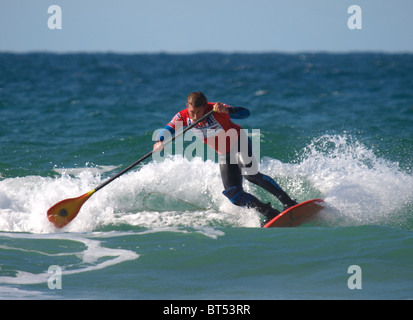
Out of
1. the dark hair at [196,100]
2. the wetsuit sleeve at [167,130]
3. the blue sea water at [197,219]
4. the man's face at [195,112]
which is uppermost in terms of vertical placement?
the dark hair at [196,100]

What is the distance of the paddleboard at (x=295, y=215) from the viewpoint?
698 centimetres

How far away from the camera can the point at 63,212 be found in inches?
294

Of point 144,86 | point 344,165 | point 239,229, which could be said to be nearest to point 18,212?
point 239,229

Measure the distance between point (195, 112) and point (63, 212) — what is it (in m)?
2.26

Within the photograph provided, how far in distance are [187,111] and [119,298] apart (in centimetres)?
264

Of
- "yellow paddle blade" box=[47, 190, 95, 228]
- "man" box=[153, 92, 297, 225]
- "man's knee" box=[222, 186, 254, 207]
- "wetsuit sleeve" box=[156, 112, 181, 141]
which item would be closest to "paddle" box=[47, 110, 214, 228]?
"yellow paddle blade" box=[47, 190, 95, 228]

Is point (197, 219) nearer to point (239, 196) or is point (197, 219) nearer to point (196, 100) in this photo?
point (239, 196)

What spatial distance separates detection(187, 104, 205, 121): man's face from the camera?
6.71 metres

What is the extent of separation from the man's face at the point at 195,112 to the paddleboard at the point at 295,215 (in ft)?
5.11

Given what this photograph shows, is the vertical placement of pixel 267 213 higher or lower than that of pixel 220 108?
lower

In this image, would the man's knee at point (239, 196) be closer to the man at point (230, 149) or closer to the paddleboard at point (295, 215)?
the man at point (230, 149)

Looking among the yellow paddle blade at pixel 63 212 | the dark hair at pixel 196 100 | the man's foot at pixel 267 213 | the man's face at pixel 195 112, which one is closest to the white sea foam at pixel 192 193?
the yellow paddle blade at pixel 63 212

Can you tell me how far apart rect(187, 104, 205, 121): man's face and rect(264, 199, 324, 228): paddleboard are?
156 centimetres

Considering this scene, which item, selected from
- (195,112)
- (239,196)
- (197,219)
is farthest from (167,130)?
(197,219)
